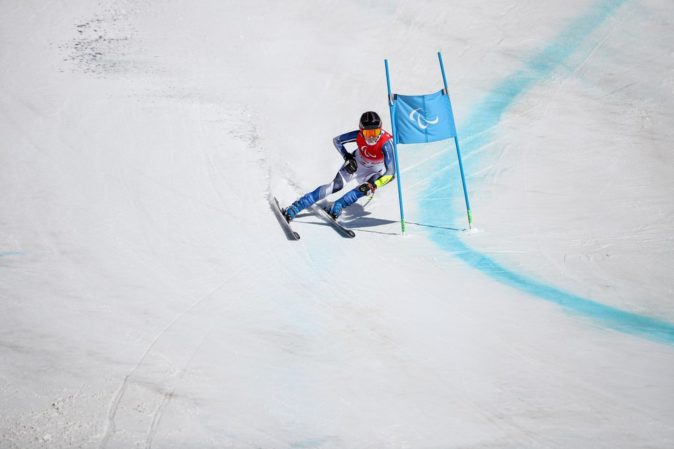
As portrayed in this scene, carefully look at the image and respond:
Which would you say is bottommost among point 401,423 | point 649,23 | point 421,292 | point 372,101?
point 401,423

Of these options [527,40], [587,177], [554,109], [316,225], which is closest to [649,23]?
Answer: [527,40]

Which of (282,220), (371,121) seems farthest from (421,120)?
(282,220)

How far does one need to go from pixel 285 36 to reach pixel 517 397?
10.2 m

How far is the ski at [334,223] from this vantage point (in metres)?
7.17

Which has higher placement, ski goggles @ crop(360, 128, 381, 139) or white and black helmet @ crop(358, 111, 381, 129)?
white and black helmet @ crop(358, 111, 381, 129)

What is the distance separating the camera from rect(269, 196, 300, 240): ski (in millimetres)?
6859

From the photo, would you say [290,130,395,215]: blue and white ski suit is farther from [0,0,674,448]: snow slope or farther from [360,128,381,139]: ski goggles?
[0,0,674,448]: snow slope

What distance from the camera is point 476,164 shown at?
9078 mm

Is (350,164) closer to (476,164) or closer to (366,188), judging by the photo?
(366,188)

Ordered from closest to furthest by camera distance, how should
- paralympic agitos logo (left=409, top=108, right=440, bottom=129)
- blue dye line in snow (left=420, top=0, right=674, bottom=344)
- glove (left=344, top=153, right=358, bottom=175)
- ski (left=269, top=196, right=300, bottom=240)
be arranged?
1. blue dye line in snow (left=420, top=0, right=674, bottom=344)
2. ski (left=269, top=196, right=300, bottom=240)
3. paralympic agitos logo (left=409, top=108, right=440, bottom=129)
4. glove (left=344, top=153, right=358, bottom=175)

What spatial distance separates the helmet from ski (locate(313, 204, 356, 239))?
105cm

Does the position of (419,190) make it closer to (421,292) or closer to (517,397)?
(421,292)

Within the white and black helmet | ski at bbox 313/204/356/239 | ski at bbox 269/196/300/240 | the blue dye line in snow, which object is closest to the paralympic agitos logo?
the white and black helmet

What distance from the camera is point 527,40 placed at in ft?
39.2
